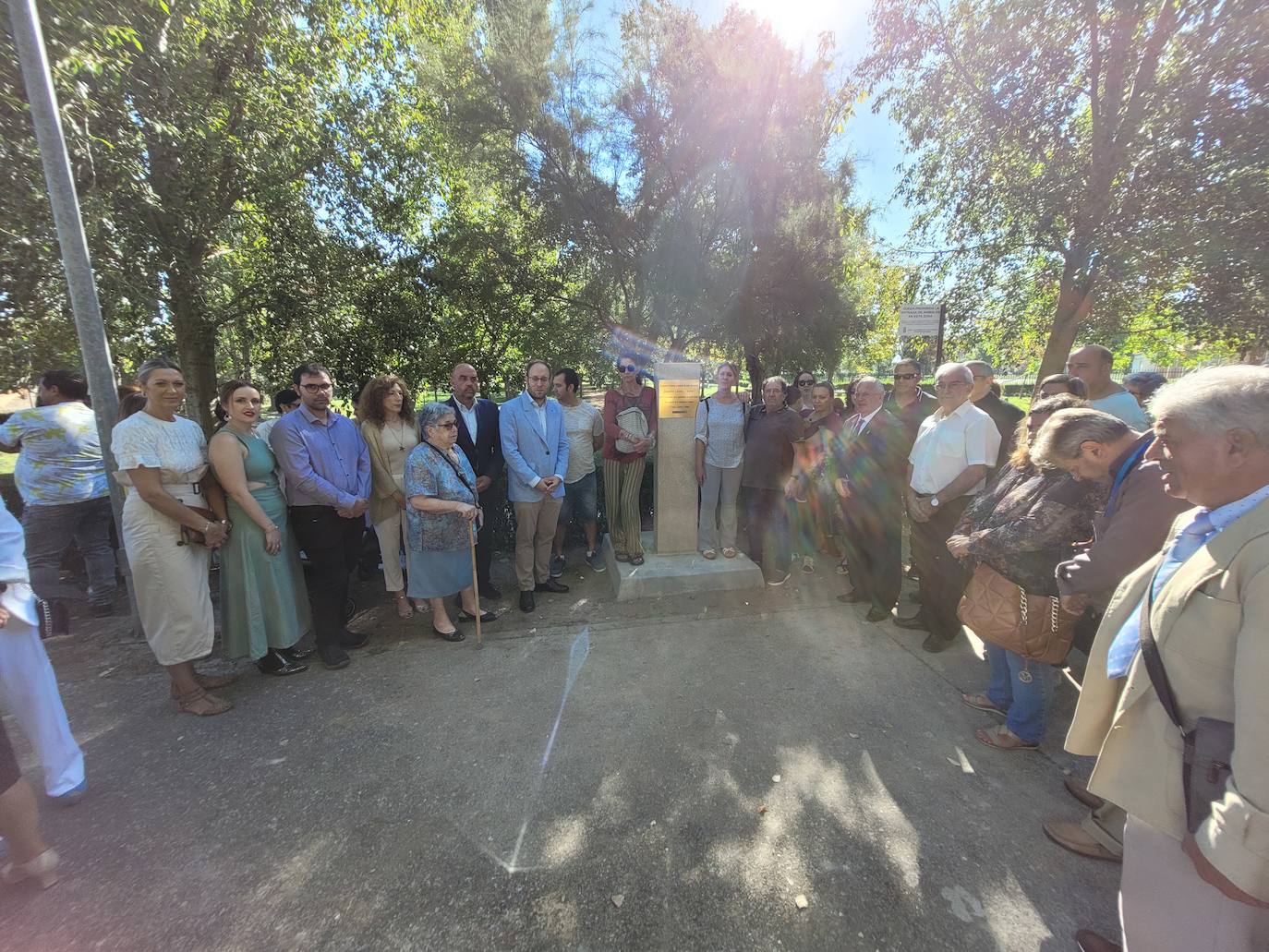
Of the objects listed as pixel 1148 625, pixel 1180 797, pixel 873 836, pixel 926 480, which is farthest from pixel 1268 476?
pixel 926 480

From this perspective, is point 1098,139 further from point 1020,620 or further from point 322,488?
point 322,488

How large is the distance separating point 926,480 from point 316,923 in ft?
12.9

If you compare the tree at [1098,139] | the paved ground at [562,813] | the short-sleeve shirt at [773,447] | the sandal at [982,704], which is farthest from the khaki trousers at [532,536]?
the tree at [1098,139]

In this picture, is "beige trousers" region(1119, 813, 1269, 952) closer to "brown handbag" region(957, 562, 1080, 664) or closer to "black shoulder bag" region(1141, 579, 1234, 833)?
"black shoulder bag" region(1141, 579, 1234, 833)

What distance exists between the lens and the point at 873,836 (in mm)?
2193

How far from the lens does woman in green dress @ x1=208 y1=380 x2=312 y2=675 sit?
306 centimetres

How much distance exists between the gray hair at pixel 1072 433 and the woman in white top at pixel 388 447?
3.85 meters

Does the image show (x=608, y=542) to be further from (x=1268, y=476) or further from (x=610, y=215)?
(x=610, y=215)

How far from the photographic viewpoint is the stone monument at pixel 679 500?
4.79 metres

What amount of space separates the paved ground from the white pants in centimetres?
20

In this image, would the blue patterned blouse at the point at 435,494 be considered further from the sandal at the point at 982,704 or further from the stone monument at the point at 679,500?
the sandal at the point at 982,704

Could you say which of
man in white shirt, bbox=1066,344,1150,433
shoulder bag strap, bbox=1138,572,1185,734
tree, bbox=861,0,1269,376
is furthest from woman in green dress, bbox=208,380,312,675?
tree, bbox=861,0,1269,376

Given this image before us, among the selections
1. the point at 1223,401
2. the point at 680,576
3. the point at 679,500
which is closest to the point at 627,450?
the point at 679,500

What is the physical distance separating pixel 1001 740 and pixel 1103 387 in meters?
2.83
